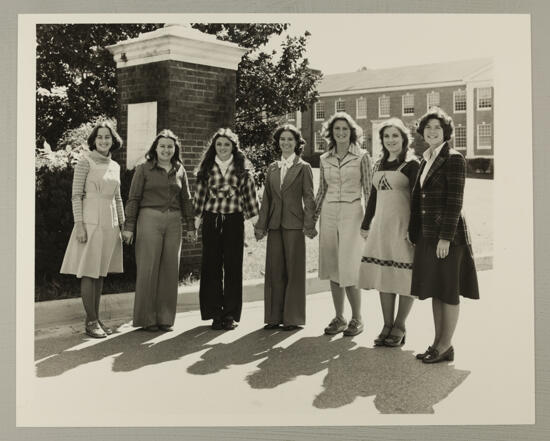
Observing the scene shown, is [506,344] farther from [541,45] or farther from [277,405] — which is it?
[541,45]

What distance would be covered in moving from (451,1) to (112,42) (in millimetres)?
2967

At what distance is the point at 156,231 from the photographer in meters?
5.71

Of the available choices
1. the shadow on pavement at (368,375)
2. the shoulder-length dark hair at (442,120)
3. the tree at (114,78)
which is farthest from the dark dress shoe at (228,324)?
the tree at (114,78)

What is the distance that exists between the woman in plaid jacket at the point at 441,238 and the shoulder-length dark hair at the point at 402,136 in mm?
261

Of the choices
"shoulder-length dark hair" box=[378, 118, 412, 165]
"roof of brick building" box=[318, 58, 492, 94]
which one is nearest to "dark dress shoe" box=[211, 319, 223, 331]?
"shoulder-length dark hair" box=[378, 118, 412, 165]

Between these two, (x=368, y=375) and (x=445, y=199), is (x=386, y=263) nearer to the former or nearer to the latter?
(x=445, y=199)

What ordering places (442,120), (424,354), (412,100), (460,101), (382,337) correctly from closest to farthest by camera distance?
(442,120), (424,354), (382,337), (460,101), (412,100)

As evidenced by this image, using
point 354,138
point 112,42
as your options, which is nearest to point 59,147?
point 112,42

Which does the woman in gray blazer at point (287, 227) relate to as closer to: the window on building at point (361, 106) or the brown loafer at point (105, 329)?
the brown loafer at point (105, 329)

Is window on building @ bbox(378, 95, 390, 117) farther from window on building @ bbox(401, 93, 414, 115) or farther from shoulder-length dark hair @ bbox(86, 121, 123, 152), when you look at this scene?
shoulder-length dark hair @ bbox(86, 121, 123, 152)

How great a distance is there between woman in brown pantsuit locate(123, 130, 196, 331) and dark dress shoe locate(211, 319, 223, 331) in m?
0.33

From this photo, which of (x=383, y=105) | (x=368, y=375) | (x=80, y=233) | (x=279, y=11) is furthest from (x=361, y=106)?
(x=368, y=375)

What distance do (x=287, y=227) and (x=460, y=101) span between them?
226cm

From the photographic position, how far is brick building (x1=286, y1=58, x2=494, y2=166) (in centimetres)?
579
